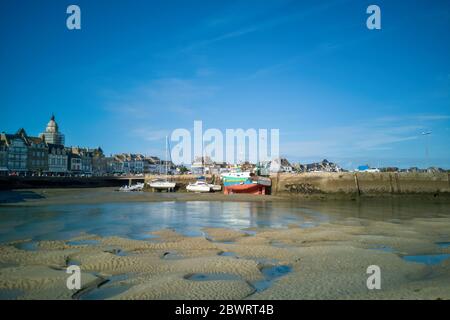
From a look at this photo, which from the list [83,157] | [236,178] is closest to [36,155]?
[83,157]

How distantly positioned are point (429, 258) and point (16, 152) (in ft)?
398

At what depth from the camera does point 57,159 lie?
124938mm

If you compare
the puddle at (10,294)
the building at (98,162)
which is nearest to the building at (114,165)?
the building at (98,162)

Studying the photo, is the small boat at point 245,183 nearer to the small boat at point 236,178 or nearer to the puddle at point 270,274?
the small boat at point 236,178

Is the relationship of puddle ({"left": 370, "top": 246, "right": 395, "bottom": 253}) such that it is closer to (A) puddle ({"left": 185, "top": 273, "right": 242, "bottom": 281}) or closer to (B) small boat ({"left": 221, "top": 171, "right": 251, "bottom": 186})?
(A) puddle ({"left": 185, "top": 273, "right": 242, "bottom": 281})

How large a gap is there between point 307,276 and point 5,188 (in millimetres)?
65429

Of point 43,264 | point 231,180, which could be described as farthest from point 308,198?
point 43,264

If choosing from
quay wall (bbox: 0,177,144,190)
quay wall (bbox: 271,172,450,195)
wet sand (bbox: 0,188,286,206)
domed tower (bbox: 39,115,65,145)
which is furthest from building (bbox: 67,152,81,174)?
quay wall (bbox: 271,172,450,195)

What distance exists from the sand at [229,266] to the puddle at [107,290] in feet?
0.07

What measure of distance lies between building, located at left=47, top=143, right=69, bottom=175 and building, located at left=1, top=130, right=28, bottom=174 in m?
11.4

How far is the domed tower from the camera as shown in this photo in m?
157

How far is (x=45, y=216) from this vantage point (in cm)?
2059
